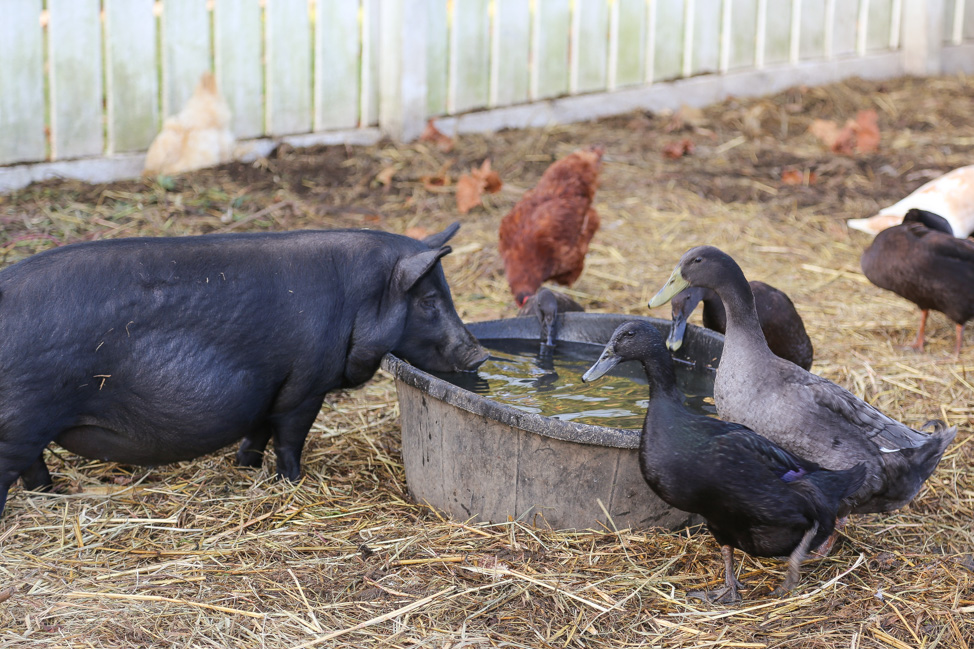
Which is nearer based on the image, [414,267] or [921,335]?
[414,267]

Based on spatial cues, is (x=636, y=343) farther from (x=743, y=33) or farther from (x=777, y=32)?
(x=777, y=32)

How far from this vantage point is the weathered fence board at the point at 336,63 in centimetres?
811

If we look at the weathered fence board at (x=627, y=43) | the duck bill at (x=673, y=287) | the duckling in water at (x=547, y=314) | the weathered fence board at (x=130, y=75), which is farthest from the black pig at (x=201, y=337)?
the weathered fence board at (x=627, y=43)

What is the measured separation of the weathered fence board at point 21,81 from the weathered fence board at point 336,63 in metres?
2.06

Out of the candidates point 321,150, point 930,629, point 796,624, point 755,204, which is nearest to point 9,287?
point 796,624

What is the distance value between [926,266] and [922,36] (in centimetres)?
772

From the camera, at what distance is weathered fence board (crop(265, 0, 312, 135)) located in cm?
788

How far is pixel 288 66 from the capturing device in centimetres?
798

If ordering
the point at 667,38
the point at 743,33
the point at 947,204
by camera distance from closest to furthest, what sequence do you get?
the point at 947,204 → the point at 667,38 → the point at 743,33

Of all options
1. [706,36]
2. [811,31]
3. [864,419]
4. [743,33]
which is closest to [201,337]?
[864,419]

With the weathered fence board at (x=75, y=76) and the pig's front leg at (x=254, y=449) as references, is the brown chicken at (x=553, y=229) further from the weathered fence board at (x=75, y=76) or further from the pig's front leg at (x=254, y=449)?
the weathered fence board at (x=75, y=76)

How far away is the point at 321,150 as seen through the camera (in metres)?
8.07

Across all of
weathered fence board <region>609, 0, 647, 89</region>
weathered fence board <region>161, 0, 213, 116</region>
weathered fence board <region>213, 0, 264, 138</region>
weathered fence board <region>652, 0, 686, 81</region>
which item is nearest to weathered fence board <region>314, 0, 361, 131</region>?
weathered fence board <region>213, 0, 264, 138</region>

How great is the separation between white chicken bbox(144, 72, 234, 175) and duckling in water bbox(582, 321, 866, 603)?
504 cm
